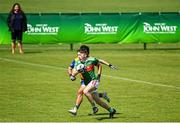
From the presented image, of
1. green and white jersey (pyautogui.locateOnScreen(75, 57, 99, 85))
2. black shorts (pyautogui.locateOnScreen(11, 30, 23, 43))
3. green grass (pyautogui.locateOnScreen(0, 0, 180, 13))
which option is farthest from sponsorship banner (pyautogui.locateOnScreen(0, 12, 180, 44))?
green grass (pyautogui.locateOnScreen(0, 0, 180, 13))

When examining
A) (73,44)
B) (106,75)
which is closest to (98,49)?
(73,44)

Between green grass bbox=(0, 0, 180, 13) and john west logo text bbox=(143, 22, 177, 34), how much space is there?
2945cm

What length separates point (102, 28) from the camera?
38688mm

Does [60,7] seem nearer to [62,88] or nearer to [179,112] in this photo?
[62,88]

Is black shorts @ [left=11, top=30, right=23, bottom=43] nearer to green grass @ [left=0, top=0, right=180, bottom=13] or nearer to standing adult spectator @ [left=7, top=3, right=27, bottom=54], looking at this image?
standing adult spectator @ [left=7, top=3, right=27, bottom=54]

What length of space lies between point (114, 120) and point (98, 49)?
857 inches

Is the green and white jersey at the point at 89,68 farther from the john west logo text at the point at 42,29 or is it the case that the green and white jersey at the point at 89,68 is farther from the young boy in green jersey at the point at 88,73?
the john west logo text at the point at 42,29

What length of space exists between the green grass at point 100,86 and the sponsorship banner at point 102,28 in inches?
26.2

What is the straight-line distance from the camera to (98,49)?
40.0m

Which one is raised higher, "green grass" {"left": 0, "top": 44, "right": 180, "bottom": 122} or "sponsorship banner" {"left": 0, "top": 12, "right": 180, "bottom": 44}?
"sponsorship banner" {"left": 0, "top": 12, "right": 180, "bottom": 44}

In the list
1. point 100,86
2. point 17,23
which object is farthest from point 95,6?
point 100,86

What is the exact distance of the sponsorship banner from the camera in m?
38.5

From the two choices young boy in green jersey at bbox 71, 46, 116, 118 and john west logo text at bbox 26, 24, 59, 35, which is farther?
john west logo text at bbox 26, 24, 59, 35

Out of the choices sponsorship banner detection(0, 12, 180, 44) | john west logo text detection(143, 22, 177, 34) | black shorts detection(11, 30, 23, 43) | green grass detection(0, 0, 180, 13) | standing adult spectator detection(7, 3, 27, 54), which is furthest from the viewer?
green grass detection(0, 0, 180, 13)
